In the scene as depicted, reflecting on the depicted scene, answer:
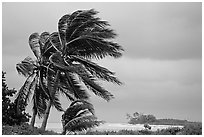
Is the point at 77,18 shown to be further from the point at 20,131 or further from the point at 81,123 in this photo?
the point at 20,131

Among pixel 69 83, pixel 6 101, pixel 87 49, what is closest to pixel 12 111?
pixel 6 101

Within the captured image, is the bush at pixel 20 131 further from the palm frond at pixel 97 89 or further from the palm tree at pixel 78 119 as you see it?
the palm frond at pixel 97 89

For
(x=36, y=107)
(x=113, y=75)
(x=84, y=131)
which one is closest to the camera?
(x=84, y=131)

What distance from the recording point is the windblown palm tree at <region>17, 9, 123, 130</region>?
14398mm

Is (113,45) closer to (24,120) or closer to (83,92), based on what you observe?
(83,92)

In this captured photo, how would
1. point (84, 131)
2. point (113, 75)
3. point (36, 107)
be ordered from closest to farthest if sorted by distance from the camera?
point (84, 131), point (113, 75), point (36, 107)

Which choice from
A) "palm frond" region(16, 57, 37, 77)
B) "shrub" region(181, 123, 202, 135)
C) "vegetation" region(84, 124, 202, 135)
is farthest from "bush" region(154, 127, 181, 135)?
"palm frond" region(16, 57, 37, 77)

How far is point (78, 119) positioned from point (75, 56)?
266 cm

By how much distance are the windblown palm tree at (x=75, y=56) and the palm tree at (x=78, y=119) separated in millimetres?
1234

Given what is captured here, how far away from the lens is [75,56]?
1480 centimetres

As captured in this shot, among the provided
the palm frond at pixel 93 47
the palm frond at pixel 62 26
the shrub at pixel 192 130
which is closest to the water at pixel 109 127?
the shrub at pixel 192 130

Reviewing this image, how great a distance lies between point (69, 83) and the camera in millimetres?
14859

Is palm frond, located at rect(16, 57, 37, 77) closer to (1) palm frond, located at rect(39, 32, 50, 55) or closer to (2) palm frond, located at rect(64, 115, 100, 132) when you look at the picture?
(1) palm frond, located at rect(39, 32, 50, 55)

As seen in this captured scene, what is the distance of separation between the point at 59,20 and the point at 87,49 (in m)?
1.48
